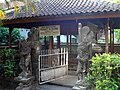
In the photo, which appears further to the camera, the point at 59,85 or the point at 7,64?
the point at 59,85

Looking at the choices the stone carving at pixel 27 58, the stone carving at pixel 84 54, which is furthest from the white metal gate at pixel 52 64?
the stone carving at pixel 84 54

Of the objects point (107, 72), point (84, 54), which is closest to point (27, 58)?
point (84, 54)

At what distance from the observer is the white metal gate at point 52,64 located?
801 cm

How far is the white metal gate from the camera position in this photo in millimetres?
8012

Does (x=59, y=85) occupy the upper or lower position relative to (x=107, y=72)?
lower

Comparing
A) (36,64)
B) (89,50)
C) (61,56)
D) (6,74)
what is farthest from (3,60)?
(89,50)

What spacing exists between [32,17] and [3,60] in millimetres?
2196

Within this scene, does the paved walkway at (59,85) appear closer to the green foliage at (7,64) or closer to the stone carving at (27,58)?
the stone carving at (27,58)

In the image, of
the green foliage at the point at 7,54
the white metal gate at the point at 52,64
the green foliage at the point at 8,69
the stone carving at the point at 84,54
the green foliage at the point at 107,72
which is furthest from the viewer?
the green foliage at the point at 7,54

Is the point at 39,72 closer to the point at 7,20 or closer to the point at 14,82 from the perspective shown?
the point at 14,82

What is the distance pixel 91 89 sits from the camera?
21.3 feet

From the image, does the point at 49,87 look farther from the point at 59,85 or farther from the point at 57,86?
the point at 59,85

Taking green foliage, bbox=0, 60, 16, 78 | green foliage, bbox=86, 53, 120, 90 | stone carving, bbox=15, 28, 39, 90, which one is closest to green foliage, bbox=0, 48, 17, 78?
green foliage, bbox=0, 60, 16, 78

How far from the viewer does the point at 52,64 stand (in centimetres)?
886
